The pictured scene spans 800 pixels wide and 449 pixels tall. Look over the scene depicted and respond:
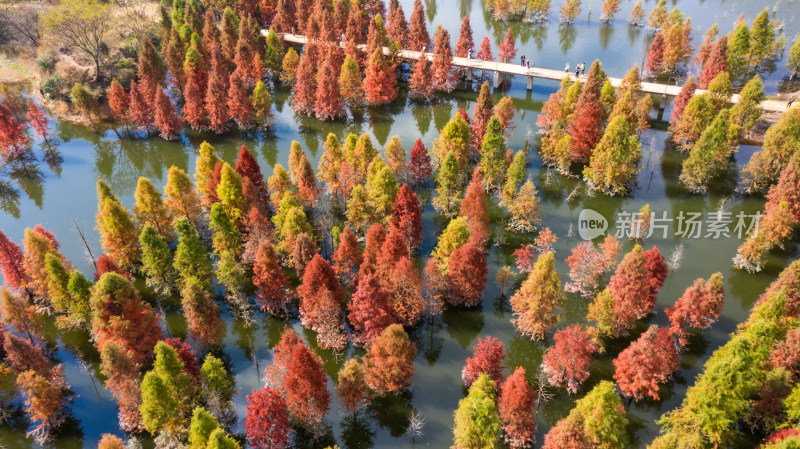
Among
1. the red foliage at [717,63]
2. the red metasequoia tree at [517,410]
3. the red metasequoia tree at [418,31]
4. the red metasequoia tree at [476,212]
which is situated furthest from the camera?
the red metasequoia tree at [418,31]

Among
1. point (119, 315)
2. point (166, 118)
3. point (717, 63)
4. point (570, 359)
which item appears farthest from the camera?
point (166, 118)

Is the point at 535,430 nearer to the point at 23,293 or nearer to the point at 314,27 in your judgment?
the point at 23,293

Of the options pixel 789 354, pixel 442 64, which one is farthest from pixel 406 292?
pixel 442 64

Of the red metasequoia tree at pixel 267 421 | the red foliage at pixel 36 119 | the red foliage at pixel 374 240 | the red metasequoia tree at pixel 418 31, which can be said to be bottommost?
the red metasequoia tree at pixel 267 421

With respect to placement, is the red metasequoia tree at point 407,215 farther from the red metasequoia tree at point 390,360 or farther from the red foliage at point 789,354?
the red foliage at point 789,354

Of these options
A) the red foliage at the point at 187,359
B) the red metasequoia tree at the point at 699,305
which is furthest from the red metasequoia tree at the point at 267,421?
the red metasequoia tree at the point at 699,305

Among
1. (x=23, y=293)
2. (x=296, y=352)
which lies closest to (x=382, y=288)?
(x=296, y=352)

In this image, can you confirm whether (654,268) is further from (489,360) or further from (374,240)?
(374,240)
